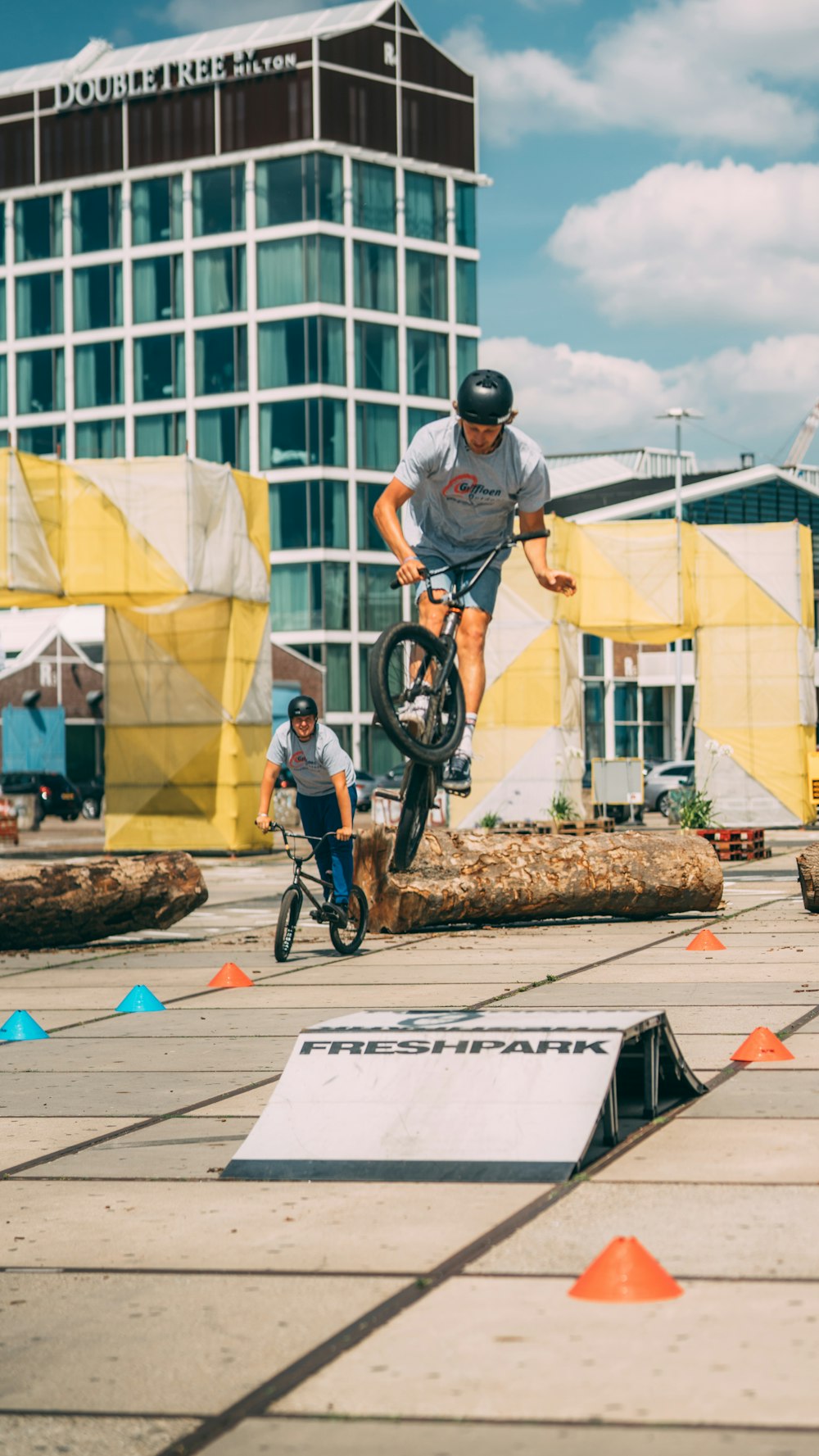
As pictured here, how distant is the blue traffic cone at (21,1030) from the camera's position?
440 inches

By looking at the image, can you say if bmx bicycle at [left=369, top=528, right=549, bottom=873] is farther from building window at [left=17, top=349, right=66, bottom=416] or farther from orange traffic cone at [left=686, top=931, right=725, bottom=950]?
building window at [left=17, top=349, right=66, bottom=416]

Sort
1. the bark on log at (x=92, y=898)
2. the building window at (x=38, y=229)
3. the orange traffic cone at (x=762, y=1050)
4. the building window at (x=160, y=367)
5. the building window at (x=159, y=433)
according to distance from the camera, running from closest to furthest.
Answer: the orange traffic cone at (x=762, y=1050) < the bark on log at (x=92, y=898) < the building window at (x=160, y=367) < the building window at (x=159, y=433) < the building window at (x=38, y=229)

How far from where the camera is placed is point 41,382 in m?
78.7

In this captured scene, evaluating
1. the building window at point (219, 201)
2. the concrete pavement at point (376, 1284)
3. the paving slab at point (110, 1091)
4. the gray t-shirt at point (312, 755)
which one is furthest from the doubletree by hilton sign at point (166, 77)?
the paving slab at point (110, 1091)

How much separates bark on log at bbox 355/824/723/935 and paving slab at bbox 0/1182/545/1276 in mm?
10590

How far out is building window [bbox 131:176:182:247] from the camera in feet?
246

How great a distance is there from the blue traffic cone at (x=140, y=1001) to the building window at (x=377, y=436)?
61402 mm

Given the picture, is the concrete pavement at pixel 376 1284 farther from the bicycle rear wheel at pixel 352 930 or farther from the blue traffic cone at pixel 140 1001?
the bicycle rear wheel at pixel 352 930

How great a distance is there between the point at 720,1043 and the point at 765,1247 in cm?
423

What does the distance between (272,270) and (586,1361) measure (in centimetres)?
7175

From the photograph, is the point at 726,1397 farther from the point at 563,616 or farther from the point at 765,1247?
the point at 563,616

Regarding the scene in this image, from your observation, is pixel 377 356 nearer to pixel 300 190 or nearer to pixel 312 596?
pixel 300 190

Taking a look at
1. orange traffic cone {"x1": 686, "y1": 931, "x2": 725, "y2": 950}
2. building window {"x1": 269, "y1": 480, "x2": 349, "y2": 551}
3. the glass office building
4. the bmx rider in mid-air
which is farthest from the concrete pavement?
the glass office building

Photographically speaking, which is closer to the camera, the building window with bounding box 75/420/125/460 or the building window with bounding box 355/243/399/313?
the building window with bounding box 355/243/399/313
